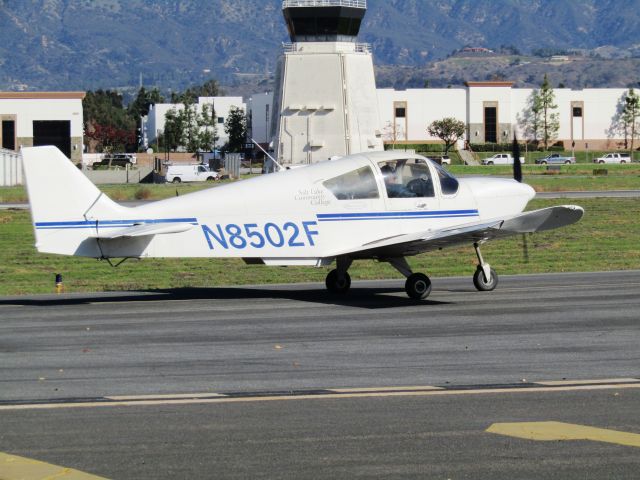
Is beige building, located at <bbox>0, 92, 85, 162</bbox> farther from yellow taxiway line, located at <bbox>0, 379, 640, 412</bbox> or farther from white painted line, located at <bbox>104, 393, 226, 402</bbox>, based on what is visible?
yellow taxiway line, located at <bbox>0, 379, 640, 412</bbox>

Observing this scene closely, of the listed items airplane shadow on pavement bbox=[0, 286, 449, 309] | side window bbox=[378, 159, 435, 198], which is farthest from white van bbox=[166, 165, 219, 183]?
side window bbox=[378, 159, 435, 198]

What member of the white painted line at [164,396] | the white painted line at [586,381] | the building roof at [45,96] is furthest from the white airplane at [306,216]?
the building roof at [45,96]

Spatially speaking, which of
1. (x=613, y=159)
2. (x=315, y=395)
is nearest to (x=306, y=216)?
(x=315, y=395)

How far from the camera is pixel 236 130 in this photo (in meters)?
149

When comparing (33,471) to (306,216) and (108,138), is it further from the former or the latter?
(108,138)

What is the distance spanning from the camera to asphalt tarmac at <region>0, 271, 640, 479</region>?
8688 mm

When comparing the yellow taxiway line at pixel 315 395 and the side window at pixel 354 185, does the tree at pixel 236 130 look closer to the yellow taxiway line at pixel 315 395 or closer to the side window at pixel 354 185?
the side window at pixel 354 185

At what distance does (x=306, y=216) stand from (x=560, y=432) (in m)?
9.33

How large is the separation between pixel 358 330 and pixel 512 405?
5.03 metres

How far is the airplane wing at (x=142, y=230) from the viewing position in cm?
1694

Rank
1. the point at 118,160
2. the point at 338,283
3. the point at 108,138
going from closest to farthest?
the point at 338,283 → the point at 118,160 → the point at 108,138

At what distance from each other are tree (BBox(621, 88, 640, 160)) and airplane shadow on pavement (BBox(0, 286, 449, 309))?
119313 mm

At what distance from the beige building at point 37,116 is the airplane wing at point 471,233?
3799 inches

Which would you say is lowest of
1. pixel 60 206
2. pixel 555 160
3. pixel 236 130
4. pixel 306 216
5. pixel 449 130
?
pixel 306 216
